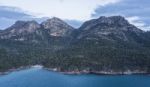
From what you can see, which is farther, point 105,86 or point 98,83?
point 98,83

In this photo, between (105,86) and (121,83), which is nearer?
(105,86)

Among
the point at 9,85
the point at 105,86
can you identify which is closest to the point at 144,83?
the point at 105,86

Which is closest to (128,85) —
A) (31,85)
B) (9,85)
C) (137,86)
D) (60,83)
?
(137,86)

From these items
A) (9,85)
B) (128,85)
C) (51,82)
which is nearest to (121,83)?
(128,85)

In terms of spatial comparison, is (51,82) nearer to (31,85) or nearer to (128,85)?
(31,85)

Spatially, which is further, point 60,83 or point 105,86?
point 60,83

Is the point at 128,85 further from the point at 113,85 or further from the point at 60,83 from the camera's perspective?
the point at 60,83

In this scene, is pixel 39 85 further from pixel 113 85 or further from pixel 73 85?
pixel 113 85
